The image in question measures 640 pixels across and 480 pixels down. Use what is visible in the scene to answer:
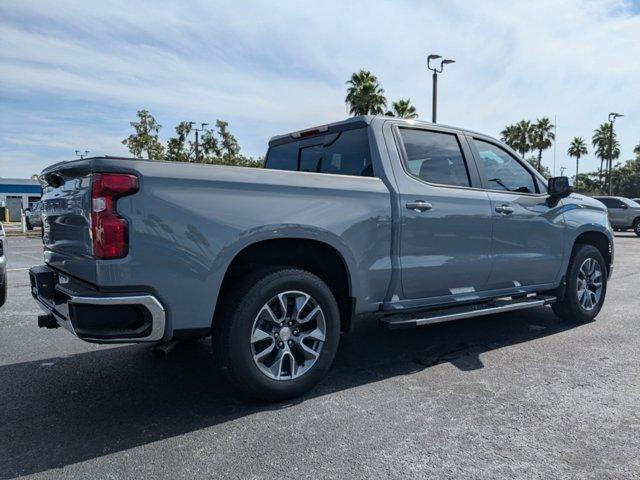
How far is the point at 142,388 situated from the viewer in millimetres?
3553

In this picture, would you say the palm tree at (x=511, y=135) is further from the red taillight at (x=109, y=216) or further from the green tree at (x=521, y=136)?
the red taillight at (x=109, y=216)

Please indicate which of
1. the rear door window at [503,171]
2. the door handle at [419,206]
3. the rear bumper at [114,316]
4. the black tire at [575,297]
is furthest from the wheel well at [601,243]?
the rear bumper at [114,316]

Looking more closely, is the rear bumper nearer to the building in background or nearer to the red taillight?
the red taillight

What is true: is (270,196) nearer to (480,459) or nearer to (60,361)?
(480,459)

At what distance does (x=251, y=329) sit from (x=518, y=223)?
2.83m

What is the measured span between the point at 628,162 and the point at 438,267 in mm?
86687

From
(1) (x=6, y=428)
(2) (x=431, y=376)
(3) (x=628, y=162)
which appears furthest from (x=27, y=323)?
(3) (x=628, y=162)

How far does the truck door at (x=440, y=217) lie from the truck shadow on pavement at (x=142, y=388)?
2.22 ft

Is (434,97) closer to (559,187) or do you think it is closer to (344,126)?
(559,187)

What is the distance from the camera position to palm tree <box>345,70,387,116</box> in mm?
28531

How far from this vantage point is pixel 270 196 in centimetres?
317

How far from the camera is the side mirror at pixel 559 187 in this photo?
4.93 meters

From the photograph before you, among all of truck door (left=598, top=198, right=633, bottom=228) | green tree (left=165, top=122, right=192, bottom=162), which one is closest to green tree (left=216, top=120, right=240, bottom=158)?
green tree (left=165, top=122, right=192, bottom=162)

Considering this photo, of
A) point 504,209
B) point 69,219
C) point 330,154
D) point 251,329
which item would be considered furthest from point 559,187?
point 69,219
